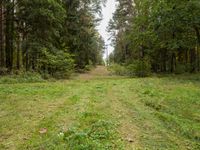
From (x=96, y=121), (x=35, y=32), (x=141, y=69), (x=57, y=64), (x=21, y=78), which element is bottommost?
(x=96, y=121)

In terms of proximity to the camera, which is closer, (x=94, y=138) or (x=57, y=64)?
(x=94, y=138)

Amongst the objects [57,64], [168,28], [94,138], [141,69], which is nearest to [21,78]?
[57,64]

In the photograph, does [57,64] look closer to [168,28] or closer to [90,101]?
[168,28]

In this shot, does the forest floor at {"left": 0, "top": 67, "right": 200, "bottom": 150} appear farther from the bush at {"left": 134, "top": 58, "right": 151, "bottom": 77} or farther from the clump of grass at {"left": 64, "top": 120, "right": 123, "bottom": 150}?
the bush at {"left": 134, "top": 58, "right": 151, "bottom": 77}

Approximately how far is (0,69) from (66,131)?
13260 millimetres

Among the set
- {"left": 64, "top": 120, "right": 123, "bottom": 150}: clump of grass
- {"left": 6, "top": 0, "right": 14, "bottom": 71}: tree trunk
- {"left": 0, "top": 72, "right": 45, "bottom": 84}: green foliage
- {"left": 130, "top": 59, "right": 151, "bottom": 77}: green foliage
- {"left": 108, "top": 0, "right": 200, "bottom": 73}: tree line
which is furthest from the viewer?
{"left": 130, "top": 59, "right": 151, "bottom": 77}: green foliage

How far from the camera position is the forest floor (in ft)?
20.2

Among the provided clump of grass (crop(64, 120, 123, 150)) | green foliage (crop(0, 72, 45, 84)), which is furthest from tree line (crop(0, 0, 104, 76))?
clump of grass (crop(64, 120, 123, 150))

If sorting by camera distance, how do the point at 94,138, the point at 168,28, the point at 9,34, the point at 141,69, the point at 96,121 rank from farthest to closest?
the point at 141,69
the point at 9,34
the point at 168,28
the point at 96,121
the point at 94,138

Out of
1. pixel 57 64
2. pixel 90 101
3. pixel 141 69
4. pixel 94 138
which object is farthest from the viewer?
pixel 141 69

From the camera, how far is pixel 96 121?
737 centimetres

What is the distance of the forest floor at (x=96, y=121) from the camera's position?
6.15 metres

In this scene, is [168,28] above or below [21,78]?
above

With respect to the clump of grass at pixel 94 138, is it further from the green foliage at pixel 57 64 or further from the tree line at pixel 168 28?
the tree line at pixel 168 28
